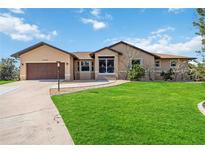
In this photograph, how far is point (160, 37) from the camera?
59.3ft

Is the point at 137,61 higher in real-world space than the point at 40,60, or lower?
lower

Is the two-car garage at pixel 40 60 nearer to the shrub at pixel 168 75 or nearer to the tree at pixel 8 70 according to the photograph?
the tree at pixel 8 70

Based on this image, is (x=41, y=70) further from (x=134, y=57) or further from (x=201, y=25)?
(x=201, y=25)

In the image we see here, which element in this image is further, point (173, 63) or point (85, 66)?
point (173, 63)

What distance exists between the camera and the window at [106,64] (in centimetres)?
2875

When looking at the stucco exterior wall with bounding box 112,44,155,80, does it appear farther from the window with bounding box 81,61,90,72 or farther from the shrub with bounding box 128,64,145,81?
the window with bounding box 81,61,90,72

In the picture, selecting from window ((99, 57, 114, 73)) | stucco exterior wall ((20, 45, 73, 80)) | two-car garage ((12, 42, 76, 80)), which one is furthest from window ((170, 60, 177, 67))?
stucco exterior wall ((20, 45, 73, 80))

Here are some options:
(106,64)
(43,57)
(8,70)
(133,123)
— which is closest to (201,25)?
(133,123)

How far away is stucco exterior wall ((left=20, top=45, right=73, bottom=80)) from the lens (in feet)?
90.5

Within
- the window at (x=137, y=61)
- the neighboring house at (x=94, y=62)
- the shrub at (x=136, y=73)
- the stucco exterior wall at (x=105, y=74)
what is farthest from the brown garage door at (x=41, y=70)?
the window at (x=137, y=61)

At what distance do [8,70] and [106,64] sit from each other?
13455 mm

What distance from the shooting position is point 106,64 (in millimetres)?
28859

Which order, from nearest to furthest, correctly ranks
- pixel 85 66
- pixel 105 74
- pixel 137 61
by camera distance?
pixel 105 74, pixel 137 61, pixel 85 66
